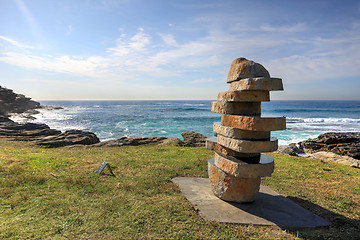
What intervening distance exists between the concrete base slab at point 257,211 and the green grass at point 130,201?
0.27 metres

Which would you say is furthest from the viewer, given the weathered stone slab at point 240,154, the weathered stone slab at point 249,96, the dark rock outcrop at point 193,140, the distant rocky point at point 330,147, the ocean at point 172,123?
the ocean at point 172,123

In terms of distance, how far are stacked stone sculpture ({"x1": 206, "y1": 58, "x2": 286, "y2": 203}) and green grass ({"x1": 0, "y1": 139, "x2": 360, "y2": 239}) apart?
1.40 metres

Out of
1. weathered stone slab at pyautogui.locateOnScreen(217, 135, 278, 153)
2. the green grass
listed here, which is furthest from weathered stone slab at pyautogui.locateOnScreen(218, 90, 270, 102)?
the green grass

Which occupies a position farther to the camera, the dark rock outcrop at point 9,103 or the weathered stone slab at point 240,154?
the dark rock outcrop at point 9,103

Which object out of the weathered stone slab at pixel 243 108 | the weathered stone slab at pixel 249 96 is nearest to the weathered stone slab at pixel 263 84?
the weathered stone slab at pixel 249 96

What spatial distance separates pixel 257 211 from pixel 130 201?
13.4 feet

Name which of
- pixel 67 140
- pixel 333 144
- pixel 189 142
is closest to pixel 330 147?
pixel 333 144

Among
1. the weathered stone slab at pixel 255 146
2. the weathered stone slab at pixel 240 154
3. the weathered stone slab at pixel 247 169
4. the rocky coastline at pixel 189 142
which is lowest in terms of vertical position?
the rocky coastline at pixel 189 142

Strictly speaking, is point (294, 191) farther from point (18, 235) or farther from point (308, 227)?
point (18, 235)

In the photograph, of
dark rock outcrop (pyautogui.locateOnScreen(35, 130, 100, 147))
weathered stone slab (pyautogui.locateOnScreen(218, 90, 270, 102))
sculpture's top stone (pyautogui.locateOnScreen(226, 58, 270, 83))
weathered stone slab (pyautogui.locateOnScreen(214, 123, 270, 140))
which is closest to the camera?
weathered stone slab (pyautogui.locateOnScreen(218, 90, 270, 102))

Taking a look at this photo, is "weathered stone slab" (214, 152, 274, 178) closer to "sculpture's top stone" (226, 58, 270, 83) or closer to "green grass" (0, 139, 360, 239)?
"green grass" (0, 139, 360, 239)

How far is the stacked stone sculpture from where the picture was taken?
5.99 metres

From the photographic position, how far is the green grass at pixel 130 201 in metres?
5.24

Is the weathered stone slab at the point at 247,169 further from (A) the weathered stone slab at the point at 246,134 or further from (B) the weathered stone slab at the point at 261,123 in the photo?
(B) the weathered stone slab at the point at 261,123
